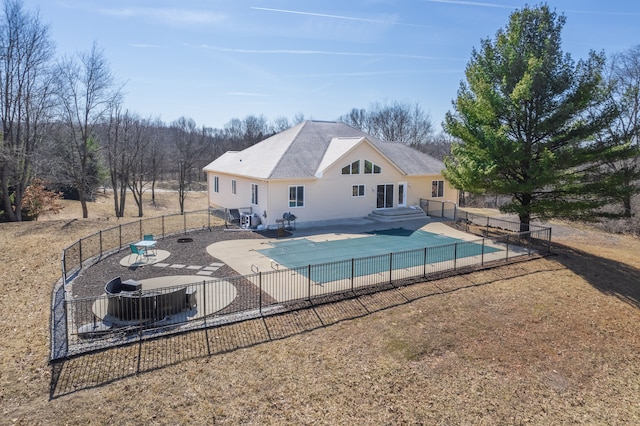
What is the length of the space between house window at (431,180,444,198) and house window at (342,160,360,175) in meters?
6.63

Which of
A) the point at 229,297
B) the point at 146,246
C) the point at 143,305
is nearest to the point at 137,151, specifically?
the point at 146,246

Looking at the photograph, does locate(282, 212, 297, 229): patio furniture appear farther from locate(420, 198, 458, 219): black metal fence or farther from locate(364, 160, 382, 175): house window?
locate(420, 198, 458, 219): black metal fence

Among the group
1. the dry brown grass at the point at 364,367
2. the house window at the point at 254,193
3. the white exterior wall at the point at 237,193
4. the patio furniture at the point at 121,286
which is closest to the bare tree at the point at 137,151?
the white exterior wall at the point at 237,193

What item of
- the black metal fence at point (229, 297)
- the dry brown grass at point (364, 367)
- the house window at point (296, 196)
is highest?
the house window at point (296, 196)

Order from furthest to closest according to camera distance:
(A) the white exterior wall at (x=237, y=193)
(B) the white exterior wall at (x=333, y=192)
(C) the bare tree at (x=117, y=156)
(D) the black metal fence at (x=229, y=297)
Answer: (C) the bare tree at (x=117, y=156) < (A) the white exterior wall at (x=237, y=193) < (B) the white exterior wall at (x=333, y=192) < (D) the black metal fence at (x=229, y=297)

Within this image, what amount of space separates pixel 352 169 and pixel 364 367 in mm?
17292

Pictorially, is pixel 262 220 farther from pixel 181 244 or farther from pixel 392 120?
pixel 392 120

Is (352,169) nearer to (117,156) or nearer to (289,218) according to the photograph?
(289,218)

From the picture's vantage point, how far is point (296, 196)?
2303cm

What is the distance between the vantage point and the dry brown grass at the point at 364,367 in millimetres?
7121

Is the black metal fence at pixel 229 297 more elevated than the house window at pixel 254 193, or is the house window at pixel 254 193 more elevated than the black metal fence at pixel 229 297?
the house window at pixel 254 193

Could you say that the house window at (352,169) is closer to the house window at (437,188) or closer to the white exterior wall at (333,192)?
the white exterior wall at (333,192)

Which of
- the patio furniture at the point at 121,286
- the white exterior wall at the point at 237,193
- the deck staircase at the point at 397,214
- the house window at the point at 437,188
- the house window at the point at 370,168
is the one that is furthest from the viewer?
the house window at the point at 437,188

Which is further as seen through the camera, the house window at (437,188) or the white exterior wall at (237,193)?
the house window at (437,188)
